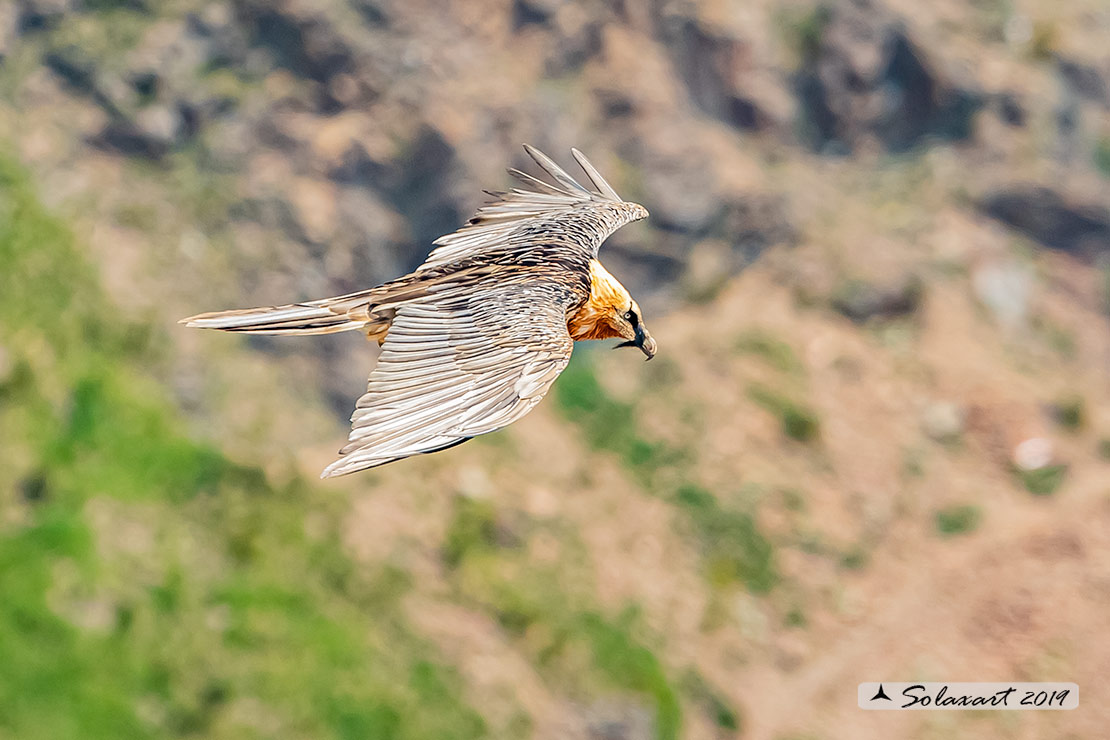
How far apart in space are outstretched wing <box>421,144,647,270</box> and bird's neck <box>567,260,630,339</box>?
1.68ft

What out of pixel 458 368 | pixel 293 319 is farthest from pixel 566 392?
pixel 458 368

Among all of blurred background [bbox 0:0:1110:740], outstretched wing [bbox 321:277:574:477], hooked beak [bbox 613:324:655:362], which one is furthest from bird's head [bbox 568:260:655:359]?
blurred background [bbox 0:0:1110:740]

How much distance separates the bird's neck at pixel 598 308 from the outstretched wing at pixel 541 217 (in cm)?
51

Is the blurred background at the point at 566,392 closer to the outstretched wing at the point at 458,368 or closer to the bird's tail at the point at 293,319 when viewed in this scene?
the bird's tail at the point at 293,319

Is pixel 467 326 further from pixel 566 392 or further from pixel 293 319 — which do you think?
pixel 566 392

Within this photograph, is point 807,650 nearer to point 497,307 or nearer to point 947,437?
point 947,437

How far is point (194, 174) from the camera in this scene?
2266cm

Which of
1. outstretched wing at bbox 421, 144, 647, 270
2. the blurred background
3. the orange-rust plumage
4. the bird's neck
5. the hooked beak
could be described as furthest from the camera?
the blurred background

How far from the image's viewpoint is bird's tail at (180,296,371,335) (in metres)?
6.46

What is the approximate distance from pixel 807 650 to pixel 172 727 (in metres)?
11.9

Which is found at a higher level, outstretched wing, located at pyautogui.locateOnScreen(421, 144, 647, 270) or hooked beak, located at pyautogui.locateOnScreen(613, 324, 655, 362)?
hooked beak, located at pyautogui.locateOnScreen(613, 324, 655, 362)

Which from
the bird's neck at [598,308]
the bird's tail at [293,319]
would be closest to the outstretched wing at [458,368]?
the bird's tail at [293,319]

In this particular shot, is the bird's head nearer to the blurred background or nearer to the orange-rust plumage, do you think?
the orange-rust plumage

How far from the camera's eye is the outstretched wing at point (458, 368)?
5418 millimetres
